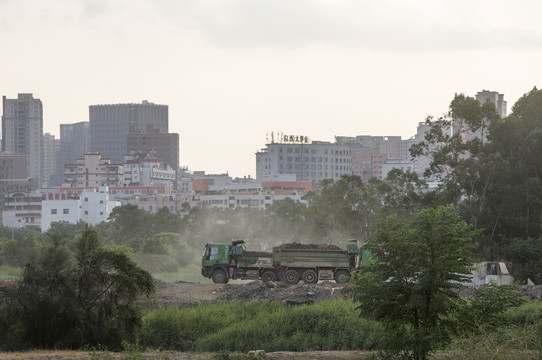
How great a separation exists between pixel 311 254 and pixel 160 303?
51.3ft

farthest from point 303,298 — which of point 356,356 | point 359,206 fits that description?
point 359,206

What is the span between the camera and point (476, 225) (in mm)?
68562

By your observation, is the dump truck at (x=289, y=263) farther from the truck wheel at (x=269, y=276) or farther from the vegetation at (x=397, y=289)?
the vegetation at (x=397, y=289)

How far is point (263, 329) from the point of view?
128 feet

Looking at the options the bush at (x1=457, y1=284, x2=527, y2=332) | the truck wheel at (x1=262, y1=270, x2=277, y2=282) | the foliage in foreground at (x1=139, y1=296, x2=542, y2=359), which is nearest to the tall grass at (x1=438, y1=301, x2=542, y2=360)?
the bush at (x1=457, y1=284, x2=527, y2=332)

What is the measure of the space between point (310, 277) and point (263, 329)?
21.9 metres

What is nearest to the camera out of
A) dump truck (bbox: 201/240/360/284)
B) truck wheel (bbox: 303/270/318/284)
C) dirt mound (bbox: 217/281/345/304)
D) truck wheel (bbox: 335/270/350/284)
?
dirt mound (bbox: 217/281/345/304)

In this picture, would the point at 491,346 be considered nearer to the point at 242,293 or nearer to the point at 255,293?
the point at 255,293

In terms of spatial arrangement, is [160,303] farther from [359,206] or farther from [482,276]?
[359,206]

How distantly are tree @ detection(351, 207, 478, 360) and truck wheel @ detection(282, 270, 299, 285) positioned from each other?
112 feet

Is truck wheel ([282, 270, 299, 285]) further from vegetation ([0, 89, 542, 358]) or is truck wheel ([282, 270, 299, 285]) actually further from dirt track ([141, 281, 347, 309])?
vegetation ([0, 89, 542, 358])

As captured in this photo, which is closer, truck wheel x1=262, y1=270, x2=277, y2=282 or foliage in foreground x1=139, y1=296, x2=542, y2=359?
foliage in foreground x1=139, y1=296, x2=542, y2=359

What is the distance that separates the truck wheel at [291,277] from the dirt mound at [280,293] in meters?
6.09

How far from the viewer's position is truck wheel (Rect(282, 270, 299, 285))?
6034 centimetres
